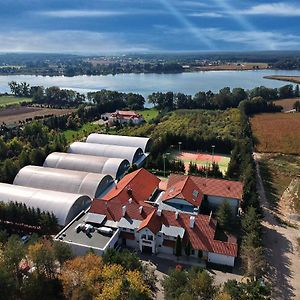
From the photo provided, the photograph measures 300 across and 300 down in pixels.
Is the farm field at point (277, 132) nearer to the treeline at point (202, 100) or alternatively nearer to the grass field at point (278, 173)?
the grass field at point (278, 173)

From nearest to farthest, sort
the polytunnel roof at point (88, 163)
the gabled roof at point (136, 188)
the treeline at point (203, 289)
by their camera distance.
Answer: the treeline at point (203, 289), the gabled roof at point (136, 188), the polytunnel roof at point (88, 163)

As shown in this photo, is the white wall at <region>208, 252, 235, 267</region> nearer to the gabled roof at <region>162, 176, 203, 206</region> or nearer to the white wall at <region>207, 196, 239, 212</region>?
the gabled roof at <region>162, 176, 203, 206</region>

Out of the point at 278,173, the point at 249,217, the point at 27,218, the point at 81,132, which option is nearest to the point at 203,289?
the point at 249,217

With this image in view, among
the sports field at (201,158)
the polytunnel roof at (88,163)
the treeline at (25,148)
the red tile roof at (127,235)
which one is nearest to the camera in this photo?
the red tile roof at (127,235)

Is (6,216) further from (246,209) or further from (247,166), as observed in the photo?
(247,166)

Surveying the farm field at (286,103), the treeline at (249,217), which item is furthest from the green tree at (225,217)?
the farm field at (286,103)

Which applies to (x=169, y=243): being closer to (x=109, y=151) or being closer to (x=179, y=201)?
(x=179, y=201)

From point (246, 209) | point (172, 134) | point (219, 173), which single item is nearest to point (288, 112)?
point (172, 134)
